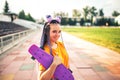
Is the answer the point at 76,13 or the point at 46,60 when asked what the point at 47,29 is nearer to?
the point at 46,60

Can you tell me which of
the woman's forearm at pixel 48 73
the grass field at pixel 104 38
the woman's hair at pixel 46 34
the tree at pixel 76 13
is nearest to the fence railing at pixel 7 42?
the grass field at pixel 104 38

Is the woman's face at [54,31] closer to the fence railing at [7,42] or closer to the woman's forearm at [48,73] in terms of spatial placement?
the woman's forearm at [48,73]

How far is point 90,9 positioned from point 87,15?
4.37 meters

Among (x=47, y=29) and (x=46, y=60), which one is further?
(x=47, y=29)

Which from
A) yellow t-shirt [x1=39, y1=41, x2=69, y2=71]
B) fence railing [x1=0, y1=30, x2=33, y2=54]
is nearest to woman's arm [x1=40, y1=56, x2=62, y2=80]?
yellow t-shirt [x1=39, y1=41, x2=69, y2=71]

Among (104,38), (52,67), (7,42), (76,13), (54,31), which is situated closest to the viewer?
(52,67)

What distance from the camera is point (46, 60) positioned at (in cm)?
170

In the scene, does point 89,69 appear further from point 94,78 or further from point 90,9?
point 90,9

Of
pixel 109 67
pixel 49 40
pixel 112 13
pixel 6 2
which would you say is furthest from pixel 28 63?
pixel 112 13

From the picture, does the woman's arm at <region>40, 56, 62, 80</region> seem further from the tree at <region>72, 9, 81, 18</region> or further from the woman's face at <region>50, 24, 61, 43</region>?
the tree at <region>72, 9, 81, 18</region>

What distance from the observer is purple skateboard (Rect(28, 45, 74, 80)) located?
1.69 metres

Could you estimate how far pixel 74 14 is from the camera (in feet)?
376

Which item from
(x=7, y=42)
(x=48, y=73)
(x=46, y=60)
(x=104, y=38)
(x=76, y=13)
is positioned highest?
(x=76, y=13)

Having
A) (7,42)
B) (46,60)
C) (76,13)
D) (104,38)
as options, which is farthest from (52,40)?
(76,13)
